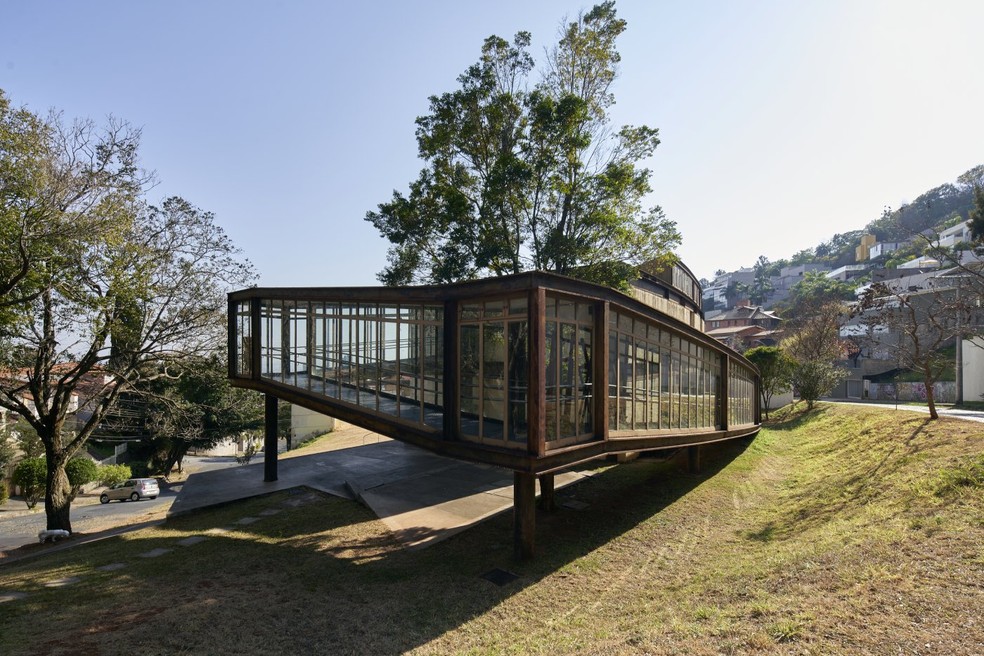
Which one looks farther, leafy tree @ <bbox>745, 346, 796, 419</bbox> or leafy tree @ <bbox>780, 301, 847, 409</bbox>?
leafy tree @ <bbox>745, 346, 796, 419</bbox>

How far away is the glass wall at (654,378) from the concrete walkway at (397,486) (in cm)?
373

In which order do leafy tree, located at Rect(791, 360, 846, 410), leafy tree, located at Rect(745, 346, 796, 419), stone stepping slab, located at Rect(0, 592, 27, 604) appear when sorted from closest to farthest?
stone stepping slab, located at Rect(0, 592, 27, 604), leafy tree, located at Rect(791, 360, 846, 410), leafy tree, located at Rect(745, 346, 796, 419)

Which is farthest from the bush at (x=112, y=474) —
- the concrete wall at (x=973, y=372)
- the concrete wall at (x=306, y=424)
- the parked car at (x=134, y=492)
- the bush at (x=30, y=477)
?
the concrete wall at (x=973, y=372)

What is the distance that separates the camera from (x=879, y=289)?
50.4 ft

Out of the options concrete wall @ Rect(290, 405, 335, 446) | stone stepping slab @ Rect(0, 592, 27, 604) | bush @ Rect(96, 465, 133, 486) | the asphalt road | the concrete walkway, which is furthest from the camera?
bush @ Rect(96, 465, 133, 486)

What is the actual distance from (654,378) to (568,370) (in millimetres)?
3040

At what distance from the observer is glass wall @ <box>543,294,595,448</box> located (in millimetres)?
7688

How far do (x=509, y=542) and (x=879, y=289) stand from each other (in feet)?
49.9

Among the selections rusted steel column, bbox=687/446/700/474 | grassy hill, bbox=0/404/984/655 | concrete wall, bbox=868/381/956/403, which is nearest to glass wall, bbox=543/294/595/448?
grassy hill, bbox=0/404/984/655

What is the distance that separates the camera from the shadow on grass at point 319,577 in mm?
5793

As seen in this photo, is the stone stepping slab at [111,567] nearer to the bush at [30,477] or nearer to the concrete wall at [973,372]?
the bush at [30,477]

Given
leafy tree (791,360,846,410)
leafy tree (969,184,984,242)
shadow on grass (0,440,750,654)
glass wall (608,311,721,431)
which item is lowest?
shadow on grass (0,440,750,654)

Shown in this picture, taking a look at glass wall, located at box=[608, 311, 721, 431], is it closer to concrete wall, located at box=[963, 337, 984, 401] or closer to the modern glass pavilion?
the modern glass pavilion

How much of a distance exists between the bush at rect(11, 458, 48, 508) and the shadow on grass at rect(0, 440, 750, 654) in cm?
2295
